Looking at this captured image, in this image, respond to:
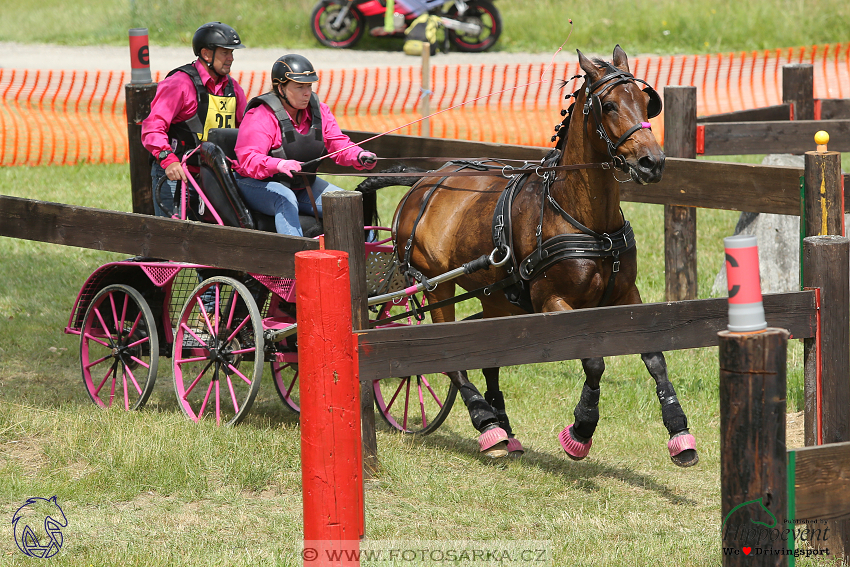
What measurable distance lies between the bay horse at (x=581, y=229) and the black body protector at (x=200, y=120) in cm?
220

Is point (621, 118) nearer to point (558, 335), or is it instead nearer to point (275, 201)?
point (558, 335)

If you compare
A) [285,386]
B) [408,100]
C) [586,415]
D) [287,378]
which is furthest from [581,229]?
[408,100]

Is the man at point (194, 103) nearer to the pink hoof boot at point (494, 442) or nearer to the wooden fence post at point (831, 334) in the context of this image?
the pink hoof boot at point (494, 442)

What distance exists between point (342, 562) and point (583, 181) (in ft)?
8.16

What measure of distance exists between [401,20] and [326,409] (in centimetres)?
1842

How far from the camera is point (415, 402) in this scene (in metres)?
6.85

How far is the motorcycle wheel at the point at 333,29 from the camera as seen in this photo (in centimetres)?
2127

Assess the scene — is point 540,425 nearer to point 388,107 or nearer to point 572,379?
point 572,379

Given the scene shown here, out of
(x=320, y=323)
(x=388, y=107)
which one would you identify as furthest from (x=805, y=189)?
(x=388, y=107)

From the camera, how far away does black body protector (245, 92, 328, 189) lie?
6082 mm

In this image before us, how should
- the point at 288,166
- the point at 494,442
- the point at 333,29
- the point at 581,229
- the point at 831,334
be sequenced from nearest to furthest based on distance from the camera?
the point at 831,334, the point at 581,229, the point at 494,442, the point at 288,166, the point at 333,29

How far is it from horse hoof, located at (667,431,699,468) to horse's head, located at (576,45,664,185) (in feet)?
4.03

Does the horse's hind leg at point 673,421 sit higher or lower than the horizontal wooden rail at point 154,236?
lower

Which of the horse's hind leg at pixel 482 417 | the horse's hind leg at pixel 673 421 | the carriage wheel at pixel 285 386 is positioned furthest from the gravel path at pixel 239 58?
the horse's hind leg at pixel 673 421
